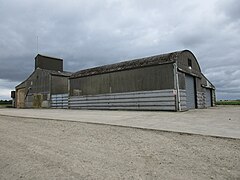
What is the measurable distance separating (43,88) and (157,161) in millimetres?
28196

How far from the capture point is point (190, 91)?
19.1 m

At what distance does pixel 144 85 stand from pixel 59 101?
1428cm

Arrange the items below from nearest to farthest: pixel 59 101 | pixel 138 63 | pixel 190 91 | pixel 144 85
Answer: pixel 144 85 < pixel 138 63 < pixel 190 91 < pixel 59 101

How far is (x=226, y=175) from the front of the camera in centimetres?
314

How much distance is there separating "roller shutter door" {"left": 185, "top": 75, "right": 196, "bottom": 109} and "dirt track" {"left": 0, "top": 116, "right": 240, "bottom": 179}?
13.2 m

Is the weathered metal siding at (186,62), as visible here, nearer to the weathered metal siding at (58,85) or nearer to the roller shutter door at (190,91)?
the roller shutter door at (190,91)

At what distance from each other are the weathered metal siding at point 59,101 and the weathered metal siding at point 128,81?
2095 mm

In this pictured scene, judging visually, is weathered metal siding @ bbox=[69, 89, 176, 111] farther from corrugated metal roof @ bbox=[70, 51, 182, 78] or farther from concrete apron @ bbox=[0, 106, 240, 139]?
concrete apron @ bbox=[0, 106, 240, 139]

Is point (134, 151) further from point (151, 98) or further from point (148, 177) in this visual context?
point (151, 98)

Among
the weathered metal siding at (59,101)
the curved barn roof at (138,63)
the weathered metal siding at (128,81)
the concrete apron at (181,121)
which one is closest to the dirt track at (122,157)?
the concrete apron at (181,121)

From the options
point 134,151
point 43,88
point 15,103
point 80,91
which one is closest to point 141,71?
point 80,91

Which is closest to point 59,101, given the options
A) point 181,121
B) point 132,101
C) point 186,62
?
point 132,101

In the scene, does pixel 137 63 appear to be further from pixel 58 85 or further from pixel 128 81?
pixel 58 85

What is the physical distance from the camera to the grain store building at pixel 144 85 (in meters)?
15.8
